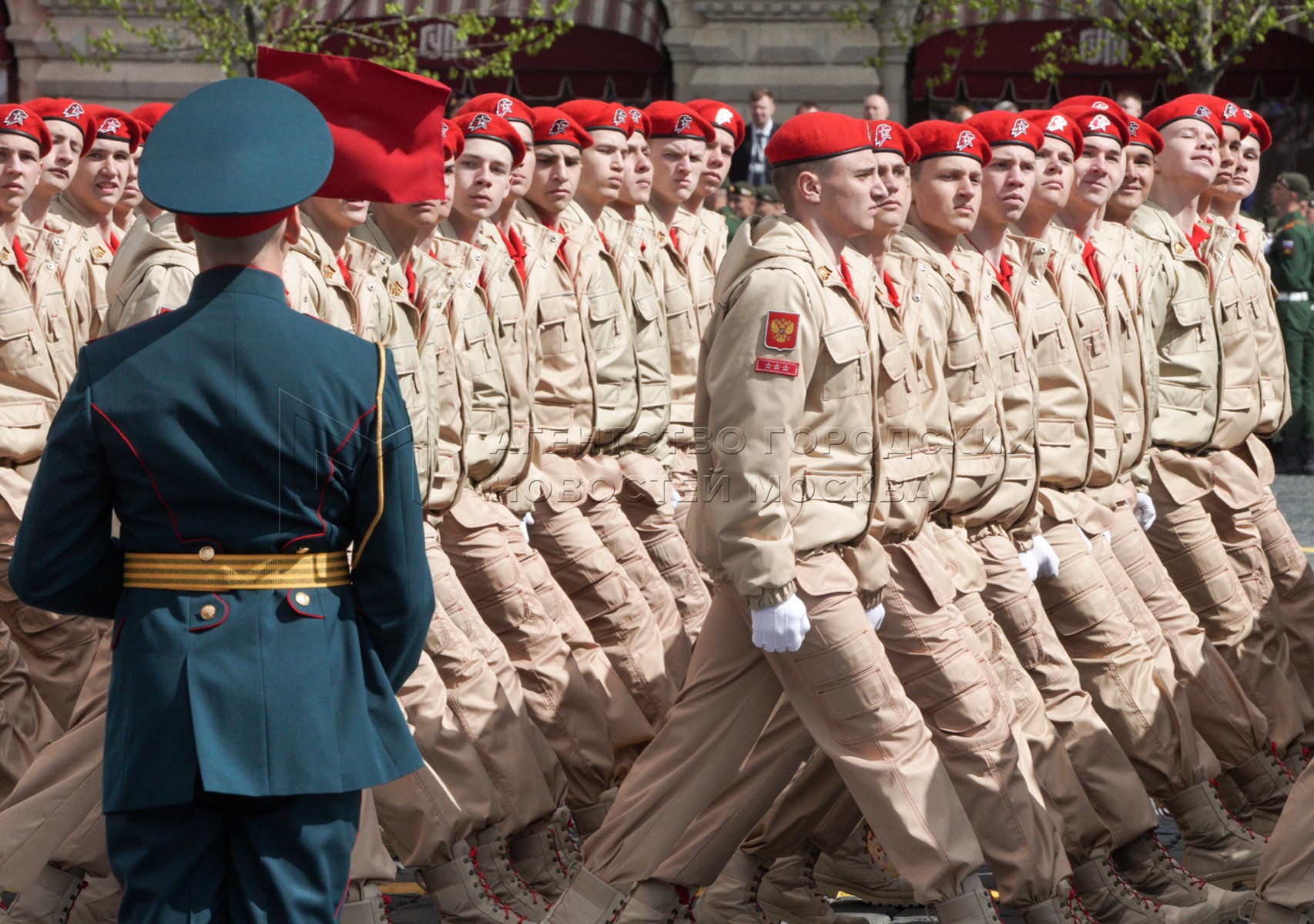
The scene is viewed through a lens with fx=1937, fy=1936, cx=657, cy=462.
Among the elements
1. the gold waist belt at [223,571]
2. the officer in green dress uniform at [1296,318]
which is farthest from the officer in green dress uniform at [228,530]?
the officer in green dress uniform at [1296,318]

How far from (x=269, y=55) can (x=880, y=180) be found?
5.03 ft

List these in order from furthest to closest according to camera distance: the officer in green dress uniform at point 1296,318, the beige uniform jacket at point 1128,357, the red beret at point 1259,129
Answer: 1. the officer in green dress uniform at point 1296,318
2. the red beret at point 1259,129
3. the beige uniform jacket at point 1128,357

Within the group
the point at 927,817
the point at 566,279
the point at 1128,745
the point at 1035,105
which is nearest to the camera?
the point at 927,817

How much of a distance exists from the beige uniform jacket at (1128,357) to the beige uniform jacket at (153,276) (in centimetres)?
292

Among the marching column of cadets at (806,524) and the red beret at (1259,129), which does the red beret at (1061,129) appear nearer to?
the marching column of cadets at (806,524)

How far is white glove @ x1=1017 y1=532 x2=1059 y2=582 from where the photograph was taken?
543cm

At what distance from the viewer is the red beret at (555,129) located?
7211mm

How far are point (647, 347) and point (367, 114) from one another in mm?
2797

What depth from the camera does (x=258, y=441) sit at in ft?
10.6

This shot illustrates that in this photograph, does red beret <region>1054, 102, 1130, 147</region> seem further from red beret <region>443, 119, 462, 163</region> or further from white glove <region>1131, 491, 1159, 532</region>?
red beret <region>443, 119, 462, 163</region>

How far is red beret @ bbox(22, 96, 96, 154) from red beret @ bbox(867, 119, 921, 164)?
11.6ft

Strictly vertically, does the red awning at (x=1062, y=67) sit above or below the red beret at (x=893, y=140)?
below

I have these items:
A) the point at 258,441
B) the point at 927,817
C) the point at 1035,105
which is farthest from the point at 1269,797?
the point at 1035,105

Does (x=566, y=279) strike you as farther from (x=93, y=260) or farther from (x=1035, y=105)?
(x=1035, y=105)
